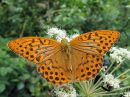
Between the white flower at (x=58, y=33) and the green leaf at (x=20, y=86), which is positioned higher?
the white flower at (x=58, y=33)

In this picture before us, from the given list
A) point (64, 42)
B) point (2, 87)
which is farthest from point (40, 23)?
point (64, 42)

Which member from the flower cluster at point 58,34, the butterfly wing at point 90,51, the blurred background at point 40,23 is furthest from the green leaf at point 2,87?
the butterfly wing at point 90,51

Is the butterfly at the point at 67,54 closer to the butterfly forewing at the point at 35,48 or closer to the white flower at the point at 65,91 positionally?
the butterfly forewing at the point at 35,48

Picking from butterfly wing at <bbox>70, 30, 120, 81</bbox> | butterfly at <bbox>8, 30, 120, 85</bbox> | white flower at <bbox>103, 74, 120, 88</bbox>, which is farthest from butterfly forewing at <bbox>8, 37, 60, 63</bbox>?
white flower at <bbox>103, 74, 120, 88</bbox>

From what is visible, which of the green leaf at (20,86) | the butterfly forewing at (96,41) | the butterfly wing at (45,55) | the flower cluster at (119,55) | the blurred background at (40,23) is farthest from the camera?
the green leaf at (20,86)

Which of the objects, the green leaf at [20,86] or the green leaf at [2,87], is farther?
the green leaf at [20,86]

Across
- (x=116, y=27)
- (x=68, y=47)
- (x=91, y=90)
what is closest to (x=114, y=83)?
(x=91, y=90)

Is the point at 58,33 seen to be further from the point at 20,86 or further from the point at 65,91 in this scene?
the point at 20,86
